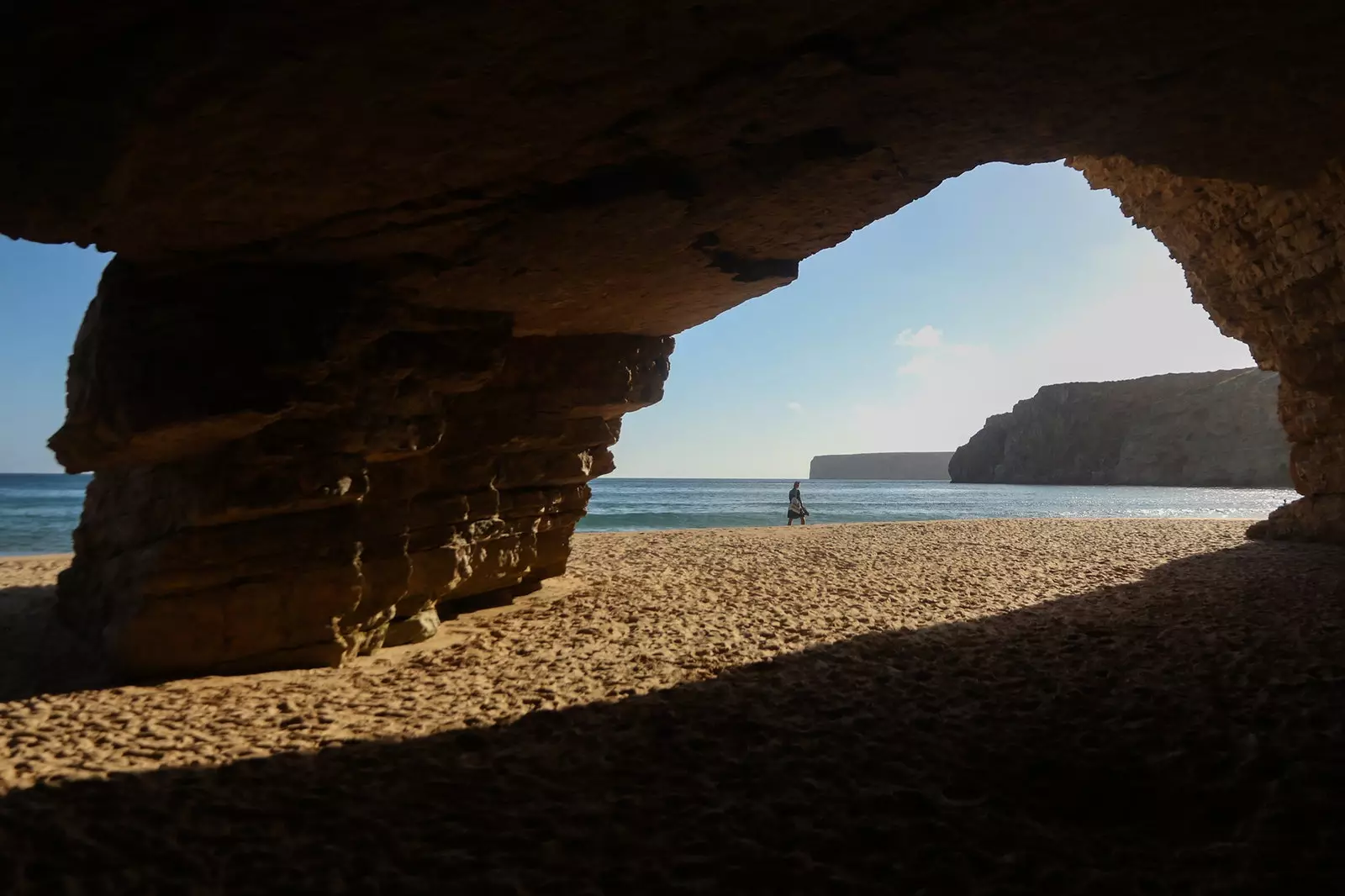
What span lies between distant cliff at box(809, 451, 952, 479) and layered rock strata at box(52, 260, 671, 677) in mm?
156974

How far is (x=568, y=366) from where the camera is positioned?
31.2 feet

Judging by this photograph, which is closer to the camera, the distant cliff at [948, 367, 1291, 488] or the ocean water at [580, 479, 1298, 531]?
the ocean water at [580, 479, 1298, 531]

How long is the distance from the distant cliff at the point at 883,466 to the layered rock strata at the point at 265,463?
15697 cm

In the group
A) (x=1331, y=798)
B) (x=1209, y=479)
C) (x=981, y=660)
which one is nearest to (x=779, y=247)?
(x=981, y=660)

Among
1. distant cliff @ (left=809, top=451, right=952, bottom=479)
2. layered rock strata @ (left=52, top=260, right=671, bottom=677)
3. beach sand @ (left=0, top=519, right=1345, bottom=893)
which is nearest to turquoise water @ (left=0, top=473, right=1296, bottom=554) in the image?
layered rock strata @ (left=52, top=260, right=671, bottom=677)

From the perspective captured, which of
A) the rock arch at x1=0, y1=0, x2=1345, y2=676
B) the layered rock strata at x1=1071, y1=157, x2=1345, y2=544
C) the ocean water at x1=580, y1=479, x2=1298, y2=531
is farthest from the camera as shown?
the ocean water at x1=580, y1=479, x2=1298, y2=531

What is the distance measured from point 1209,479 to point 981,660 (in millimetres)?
75947

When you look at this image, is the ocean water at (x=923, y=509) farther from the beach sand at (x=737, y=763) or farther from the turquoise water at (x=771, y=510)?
the beach sand at (x=737, y=763)

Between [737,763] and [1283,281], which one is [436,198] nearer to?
[737,763]

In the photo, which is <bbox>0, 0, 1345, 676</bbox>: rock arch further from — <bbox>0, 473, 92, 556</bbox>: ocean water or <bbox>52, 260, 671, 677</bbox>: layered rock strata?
<bbox>0, 473, 92, 556</bbox>: ocean water

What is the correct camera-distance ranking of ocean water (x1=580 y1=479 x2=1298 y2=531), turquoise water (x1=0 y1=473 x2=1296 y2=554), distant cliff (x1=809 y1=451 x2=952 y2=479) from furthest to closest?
distant cliff (x1=809 y1=451 x2=952 y2=479)
ocean water (x1=580 y1=479 x2=1298 y2=531)
turquoise water (x1=0 y1=473 x2=1296 y2=554)

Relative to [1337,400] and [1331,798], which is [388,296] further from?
[1337,400]

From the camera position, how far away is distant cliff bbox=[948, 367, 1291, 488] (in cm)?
6294

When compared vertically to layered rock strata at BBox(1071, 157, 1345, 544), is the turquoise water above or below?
below
